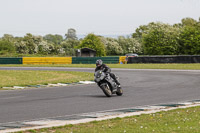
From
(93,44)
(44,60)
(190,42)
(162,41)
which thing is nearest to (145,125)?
(44,60)

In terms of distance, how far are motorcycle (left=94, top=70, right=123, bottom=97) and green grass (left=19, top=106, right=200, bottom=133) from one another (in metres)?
4.59

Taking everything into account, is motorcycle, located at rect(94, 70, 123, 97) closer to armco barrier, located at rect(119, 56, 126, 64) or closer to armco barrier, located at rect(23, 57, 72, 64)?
armco barrier, located at rect(119, 56, 126, 64)

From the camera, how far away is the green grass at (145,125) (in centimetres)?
741

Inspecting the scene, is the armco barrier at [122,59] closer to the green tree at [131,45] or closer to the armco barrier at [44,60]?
the armco barrier at [44,60]

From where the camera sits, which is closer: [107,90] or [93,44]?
[107,90]

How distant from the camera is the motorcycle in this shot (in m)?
13.9

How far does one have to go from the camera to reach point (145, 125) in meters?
7.99

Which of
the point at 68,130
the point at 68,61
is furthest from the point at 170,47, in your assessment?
the point at 68,130

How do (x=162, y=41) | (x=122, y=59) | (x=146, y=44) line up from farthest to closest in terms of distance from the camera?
(x=146, y=44) → (x=162, y=41) → (x=122, y=59)

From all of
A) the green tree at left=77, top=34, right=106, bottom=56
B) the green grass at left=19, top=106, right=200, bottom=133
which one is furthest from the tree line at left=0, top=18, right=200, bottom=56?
the green grass at left=19, top=106, right=200, bottom=133

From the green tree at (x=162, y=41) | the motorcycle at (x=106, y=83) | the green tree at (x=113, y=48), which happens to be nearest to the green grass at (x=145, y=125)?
the motorcycle at (x=106, y=83)

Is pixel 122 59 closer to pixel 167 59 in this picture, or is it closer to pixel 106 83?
pixel 167 59

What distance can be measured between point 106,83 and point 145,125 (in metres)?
6.16

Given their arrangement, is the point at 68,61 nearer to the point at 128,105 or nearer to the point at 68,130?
the point at 128,105
